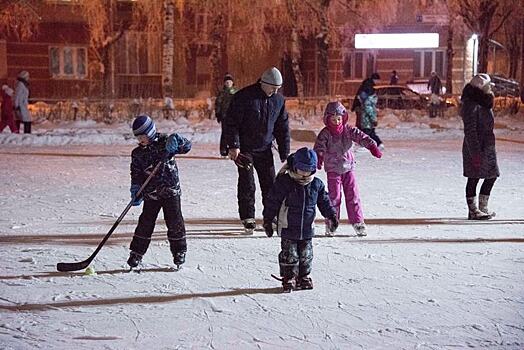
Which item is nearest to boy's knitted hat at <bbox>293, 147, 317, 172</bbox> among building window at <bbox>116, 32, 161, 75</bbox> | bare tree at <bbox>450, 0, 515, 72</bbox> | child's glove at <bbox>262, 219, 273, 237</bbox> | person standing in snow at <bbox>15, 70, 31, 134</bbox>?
child's glove at <bbox>262, 219, 273, 237</bbox>

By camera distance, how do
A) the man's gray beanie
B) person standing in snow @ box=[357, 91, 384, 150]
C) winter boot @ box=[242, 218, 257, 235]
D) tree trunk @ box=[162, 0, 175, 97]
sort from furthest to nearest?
tree trunk @ box=[162, 0, 175, 97] → person standing in snow @ box=[357, 91, 384, 150] → winter boot @ box=[242, 218, 257, 235] → the man's gray beanie

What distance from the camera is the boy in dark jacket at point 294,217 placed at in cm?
555

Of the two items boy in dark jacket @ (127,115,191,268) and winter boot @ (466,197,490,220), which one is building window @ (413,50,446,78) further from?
boy in dark jacket @ (127,115,191,268)

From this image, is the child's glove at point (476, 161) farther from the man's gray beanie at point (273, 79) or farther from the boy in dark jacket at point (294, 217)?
the boy in dark jacket at point (294, 217)

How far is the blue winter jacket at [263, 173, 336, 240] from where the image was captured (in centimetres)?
556

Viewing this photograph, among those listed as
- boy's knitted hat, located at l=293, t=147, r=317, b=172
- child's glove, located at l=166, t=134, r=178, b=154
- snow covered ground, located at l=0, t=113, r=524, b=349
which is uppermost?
child's glove, located at l=166, t=134, r=178, b=154

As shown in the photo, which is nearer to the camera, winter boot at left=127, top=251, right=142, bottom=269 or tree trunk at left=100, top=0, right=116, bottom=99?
winter boot at left=127, top=251, right=142, bottom=269

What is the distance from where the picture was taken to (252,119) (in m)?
7.40

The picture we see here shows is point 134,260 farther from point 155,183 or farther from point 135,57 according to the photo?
point 135,57

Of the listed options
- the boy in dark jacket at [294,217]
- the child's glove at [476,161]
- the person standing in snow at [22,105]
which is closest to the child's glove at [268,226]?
the boy in dark jacket at [294,217]

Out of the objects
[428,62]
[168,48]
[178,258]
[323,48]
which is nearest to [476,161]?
[178,258]

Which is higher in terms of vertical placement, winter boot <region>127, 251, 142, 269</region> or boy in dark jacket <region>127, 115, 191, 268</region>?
boy in dark jacket <region>127, 115, 191, 268</region>

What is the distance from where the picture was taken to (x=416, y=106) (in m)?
25.5

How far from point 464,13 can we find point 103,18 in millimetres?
13615
